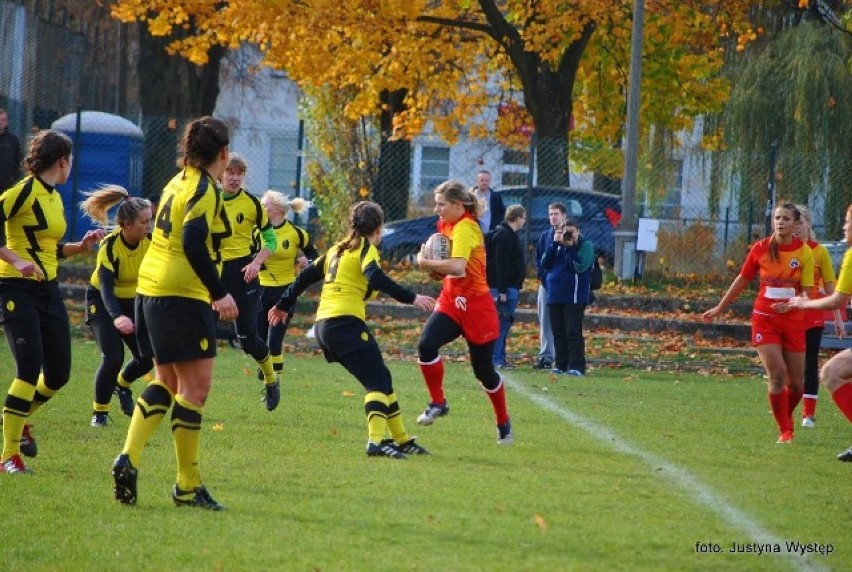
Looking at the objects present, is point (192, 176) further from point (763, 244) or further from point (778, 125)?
point (778, 125)

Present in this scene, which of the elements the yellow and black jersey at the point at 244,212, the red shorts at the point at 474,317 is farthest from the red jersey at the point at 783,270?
the yellow and black jersey at the point at 244,212

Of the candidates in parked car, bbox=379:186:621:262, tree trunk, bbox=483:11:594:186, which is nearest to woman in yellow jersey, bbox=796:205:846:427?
parked car, bbox=379:186:621:262

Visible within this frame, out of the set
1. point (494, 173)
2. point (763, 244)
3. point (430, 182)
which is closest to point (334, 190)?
point (430, 182)

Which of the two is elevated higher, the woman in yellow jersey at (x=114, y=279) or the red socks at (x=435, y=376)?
the woman in yellow jersey at (x=114, y=279)

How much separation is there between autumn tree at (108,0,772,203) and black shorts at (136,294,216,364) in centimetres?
1722

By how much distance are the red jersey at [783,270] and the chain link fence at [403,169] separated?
38.9 feet

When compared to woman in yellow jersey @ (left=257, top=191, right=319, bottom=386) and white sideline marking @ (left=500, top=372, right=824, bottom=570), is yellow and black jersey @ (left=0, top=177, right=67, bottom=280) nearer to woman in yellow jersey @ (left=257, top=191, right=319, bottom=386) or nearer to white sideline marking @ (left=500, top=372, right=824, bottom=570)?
white sideline marking @ (left=500, top=372, right=824, bottom=570)

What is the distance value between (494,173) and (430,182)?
7.10 m

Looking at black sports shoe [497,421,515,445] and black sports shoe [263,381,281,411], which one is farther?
black sports shoe [263,381,281,411]

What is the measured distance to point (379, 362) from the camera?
32.1 ft

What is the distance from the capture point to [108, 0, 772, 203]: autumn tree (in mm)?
24891

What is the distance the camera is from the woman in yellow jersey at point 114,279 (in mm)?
10312

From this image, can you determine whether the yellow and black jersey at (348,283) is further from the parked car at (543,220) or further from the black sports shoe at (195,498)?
the parked car at (543,220)

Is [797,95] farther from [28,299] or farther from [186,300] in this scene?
[186,300]
